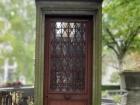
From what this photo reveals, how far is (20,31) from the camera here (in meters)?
42.3

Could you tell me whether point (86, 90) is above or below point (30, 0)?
below

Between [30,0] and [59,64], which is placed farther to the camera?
[30,0]

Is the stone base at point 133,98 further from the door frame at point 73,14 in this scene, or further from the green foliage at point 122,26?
the green foliage at point 122,26

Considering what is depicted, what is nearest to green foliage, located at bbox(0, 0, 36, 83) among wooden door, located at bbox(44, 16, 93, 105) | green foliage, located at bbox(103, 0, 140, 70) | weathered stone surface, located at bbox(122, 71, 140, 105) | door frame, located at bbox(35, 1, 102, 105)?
green foliage, located at bbox(103, 0, 140, 70)

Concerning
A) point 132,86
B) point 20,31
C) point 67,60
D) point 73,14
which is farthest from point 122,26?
point 20,31

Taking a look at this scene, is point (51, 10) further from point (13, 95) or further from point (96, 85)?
point (13, 95)

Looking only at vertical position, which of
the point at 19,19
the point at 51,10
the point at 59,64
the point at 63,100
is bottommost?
the point at 63,100

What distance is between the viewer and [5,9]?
4031 cm

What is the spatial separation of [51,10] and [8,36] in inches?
1102

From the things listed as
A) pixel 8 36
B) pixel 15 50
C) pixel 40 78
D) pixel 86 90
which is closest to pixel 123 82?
pixel 86 90

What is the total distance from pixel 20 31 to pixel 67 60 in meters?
32.8

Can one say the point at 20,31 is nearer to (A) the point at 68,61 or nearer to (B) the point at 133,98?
(B) the point at 133,98

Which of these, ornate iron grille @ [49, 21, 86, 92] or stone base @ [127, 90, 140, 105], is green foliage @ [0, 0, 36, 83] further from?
ornate iron grille @ [49, 21, 86, 92]

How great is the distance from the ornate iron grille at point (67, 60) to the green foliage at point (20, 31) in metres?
28.0
